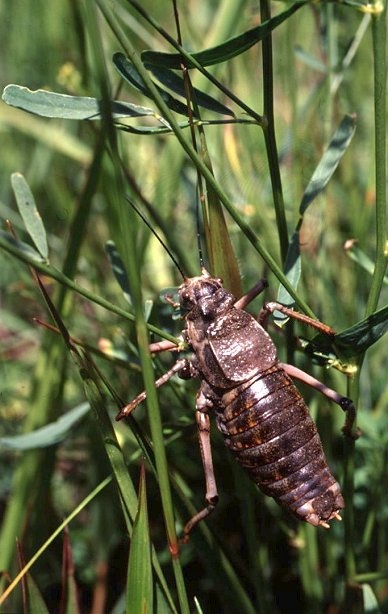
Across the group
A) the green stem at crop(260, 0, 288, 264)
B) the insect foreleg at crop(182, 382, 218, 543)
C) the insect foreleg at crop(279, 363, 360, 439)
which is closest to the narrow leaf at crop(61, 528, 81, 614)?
the insect foreleg at crop(182, 382, 218, 543)

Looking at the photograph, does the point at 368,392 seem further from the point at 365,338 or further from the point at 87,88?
the point at 87,88

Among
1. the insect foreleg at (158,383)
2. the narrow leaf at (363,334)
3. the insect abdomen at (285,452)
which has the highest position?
the insect foreleg at (158,383)

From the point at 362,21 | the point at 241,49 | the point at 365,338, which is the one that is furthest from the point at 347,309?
the point at 241,49

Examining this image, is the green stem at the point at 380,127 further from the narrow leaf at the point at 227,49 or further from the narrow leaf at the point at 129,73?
the narrow leaf at the point at 129,73

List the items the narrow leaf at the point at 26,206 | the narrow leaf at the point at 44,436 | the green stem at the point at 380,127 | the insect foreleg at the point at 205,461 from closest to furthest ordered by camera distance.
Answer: the green stem at the point at 380,127, the narrow leaf at the point at 26,206, the insect foreleg at the point at 205,461, the narrow leaf at the point at 44,436

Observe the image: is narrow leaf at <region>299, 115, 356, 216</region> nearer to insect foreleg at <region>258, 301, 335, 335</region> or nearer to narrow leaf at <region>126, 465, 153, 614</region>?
insect foreleg at <region>258, 301, 335, 335</region>

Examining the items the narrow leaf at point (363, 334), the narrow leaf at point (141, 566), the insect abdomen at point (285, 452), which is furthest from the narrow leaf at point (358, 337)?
the narrow leaf at point (141, 566)

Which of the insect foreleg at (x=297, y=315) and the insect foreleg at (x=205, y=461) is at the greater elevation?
the insect foreleg at (x=297, y=315)
